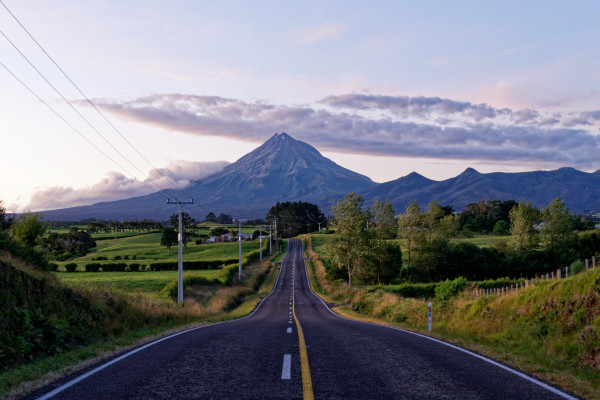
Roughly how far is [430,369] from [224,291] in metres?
52.0

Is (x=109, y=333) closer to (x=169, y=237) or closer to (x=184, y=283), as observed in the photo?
(x=184, y=283)

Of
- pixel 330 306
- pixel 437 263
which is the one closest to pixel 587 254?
pixel 437 263

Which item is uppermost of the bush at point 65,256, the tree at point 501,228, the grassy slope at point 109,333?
the grassy slope at point 109,333

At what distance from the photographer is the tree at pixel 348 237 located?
73.2 m

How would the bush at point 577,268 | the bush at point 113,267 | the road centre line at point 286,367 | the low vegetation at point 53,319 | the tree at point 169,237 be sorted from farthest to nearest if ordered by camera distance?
the tree at point 169,237, the bush at point 113,267, the bush at point 577,268, the low vegetation at point 53,319, the road centre line at point 286,367

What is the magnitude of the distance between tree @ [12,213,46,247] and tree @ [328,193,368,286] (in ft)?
165

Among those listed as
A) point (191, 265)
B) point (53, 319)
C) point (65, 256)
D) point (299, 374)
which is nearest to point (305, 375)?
point (299, 374)

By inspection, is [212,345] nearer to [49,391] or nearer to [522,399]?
[49,391]

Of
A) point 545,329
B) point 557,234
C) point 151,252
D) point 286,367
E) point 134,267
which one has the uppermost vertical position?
point 286,367

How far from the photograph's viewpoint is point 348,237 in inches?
2945

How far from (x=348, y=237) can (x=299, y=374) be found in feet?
Answer: 219

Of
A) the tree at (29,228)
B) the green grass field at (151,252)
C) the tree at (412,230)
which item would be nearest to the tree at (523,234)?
the tree at (412,230)

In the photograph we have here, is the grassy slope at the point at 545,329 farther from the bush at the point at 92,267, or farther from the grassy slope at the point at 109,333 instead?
the bush at the point at 92,267

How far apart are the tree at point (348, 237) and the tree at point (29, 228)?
165ft
